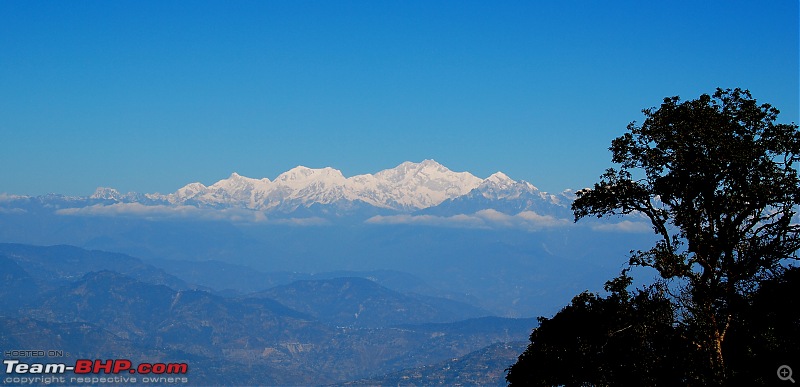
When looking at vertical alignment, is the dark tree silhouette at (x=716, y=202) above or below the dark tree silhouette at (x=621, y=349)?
above

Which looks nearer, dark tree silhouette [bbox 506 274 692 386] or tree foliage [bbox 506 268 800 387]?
tree foliage [bbox 506 268 800 387]

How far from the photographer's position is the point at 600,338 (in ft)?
122

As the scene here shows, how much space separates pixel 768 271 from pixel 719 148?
676 centimetres

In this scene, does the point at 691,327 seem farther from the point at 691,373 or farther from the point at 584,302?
the point at 584,302

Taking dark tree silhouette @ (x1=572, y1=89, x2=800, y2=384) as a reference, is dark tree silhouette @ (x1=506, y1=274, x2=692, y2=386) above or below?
→ below

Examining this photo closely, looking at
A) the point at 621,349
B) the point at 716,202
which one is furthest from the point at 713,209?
the point at 621,349

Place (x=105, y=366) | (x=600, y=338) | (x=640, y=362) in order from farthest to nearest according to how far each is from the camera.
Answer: (x=105, y=366) → (x=600, y=338) → (x=640, y=362)

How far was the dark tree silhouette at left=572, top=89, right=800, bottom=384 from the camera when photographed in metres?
30.2

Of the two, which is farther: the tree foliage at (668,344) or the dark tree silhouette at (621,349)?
the dark tree silhouette at (621,349)

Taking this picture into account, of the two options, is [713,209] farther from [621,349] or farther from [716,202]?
[621,349]

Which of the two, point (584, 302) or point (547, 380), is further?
point (584, 302)

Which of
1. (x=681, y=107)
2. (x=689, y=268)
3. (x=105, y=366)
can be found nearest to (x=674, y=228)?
(x=689, y=268)

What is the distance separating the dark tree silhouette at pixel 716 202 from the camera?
99.1ft

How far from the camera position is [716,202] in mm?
31188
